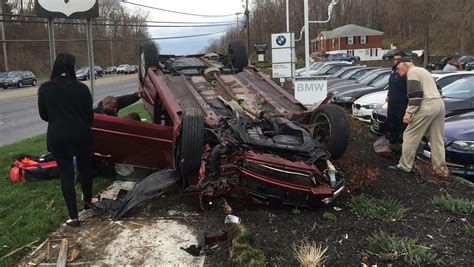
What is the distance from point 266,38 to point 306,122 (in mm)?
70930

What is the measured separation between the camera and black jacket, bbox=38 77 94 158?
4766 mm

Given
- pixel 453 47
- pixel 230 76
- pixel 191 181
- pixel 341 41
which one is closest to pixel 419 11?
pixel 453 47

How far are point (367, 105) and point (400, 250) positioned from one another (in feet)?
25.9

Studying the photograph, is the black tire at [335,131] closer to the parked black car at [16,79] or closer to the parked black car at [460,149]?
the parked black car at [460,149]

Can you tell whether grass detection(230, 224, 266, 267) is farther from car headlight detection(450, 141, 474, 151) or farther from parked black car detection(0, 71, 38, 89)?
parked black car detection(0, 71, 38, 89)

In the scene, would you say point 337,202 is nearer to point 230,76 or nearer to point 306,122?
point 306,122

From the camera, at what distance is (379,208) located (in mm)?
5016

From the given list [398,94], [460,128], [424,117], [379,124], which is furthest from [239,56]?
[460,128]

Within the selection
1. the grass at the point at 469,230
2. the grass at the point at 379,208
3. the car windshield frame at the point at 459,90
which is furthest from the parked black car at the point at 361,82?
the grass at the point at 469,230

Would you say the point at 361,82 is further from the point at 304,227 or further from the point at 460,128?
the point at 304,227

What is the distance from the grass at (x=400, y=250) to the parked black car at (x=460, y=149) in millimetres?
2968

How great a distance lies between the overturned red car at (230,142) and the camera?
5078 mm

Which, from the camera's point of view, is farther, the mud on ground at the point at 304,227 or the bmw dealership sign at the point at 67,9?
the bmw dealership sign at the point at 67,9

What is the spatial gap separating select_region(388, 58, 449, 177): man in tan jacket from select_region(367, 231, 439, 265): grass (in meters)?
2.75
